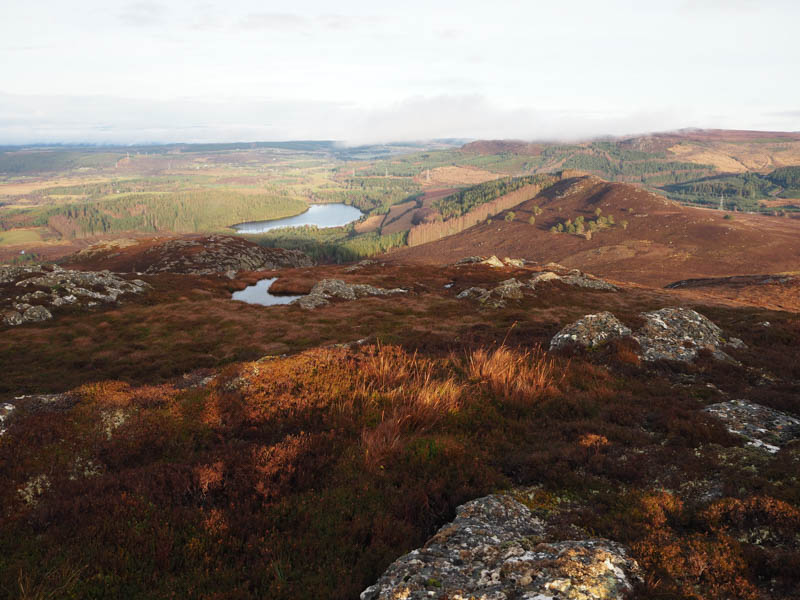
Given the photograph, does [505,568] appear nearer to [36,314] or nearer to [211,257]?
[36,314]

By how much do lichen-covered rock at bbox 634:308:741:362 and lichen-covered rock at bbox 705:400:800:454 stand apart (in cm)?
→ 628

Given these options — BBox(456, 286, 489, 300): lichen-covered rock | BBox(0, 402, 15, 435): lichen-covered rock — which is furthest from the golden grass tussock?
BBox(456, 286, 489, 300): lichen-covered rock

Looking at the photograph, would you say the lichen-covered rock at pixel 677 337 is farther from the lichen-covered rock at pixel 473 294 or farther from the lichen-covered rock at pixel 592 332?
the lichen-covered rock at pixel 473 294

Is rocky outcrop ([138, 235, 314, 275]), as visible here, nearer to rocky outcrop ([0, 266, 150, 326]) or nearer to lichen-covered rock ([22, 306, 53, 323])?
rocky outcrop ([0, 266, 150, 326])

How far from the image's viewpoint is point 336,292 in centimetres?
5447

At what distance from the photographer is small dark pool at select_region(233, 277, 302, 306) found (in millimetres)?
55125

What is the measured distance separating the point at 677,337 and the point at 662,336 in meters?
0.84

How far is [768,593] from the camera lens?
5.12 m

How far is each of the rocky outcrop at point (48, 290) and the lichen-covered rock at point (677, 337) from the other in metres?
54.3

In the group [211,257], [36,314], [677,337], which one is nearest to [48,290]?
[36,314]

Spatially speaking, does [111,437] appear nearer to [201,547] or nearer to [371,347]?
[201,547]

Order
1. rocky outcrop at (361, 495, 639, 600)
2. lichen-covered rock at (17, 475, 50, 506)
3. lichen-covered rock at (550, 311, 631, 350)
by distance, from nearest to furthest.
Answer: rocky outcrop at (361, 495, 639, 600), lichen-covered rock at (17, 475, 50, 506), lichen-covered rock at (550, 311, 631, 350)

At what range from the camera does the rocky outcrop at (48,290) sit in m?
39.7

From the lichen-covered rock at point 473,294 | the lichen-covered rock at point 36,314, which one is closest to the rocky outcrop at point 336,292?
the lichen-covered rock at point 473,294
